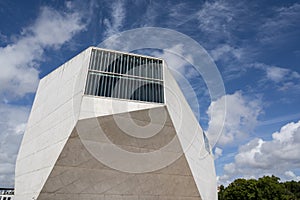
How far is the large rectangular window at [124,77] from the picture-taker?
1483cm

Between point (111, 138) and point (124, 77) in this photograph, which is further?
point (124, 77)

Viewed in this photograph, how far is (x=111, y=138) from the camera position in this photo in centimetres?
1416

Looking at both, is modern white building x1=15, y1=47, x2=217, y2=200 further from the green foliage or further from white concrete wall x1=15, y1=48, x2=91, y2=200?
the green foliage

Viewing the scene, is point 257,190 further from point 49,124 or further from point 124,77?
point 49,124

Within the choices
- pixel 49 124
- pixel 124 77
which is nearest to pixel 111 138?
pixel 124 77

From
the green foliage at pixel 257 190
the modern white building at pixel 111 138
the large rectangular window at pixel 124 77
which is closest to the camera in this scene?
the modern white building at pixel 111 138

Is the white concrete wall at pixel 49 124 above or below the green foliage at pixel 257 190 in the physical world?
above

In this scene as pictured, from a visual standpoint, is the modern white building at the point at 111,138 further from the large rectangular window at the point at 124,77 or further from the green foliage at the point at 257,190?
the green foliage at the point at 257,190

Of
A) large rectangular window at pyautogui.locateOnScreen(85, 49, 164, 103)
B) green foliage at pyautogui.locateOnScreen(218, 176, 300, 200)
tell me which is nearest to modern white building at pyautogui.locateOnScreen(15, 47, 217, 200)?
large rectangular window at pyautogui.locateOnScreen(85, 49, 164, 103)

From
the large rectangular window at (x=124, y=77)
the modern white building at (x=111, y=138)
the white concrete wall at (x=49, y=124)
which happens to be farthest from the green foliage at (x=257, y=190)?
the white concrete wall at (x=49, y=124)

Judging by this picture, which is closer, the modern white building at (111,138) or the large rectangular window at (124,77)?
the modern white building at (111,138)

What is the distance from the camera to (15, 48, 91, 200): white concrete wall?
46.2ft

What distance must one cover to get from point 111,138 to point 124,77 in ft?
13.4

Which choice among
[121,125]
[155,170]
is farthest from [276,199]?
[121,125]
